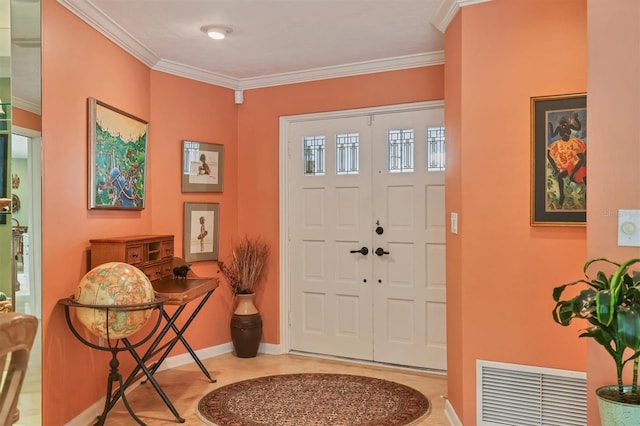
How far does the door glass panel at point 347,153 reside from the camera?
14.9 feet

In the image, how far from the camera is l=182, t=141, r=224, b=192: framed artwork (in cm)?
451

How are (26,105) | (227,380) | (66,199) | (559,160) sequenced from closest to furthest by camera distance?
(26,105), (559,160), (66,199), (227,380)

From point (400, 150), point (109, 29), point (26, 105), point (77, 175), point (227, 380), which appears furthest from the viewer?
point (400, 150)

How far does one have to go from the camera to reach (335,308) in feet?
15.2

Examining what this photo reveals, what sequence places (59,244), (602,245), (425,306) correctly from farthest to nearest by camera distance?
(425,306) → (59,244) → (602,245)

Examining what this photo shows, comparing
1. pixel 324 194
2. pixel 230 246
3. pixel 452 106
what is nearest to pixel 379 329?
pixel 324 194

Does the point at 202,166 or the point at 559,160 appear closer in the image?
the point at 559,160

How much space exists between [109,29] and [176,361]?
8.89ft

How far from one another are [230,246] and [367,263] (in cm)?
135

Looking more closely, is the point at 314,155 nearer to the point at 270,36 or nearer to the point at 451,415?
the point at 270,36

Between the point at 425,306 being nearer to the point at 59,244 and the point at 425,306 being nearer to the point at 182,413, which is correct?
the point at 182,413

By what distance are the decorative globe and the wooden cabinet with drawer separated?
278 mm

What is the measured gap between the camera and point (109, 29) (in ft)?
11.3

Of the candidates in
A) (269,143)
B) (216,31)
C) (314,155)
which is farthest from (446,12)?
(269,143)
